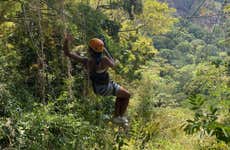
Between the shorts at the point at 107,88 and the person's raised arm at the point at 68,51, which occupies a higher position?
the person's raised arm at the point at 68,51

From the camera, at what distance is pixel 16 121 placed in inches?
176

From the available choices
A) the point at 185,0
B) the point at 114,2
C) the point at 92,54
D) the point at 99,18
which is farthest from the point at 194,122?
the point at 185,0

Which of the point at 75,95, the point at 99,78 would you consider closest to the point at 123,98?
the point at 99,78

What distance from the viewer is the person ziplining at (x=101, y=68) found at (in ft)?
12.7

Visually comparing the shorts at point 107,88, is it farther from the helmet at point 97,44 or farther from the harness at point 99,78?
the helmet at point 97,44

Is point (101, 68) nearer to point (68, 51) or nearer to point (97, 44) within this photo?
point (97, 44)

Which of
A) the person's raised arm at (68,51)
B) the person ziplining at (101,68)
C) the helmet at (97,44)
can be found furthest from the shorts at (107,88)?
the helmet at (97,44)

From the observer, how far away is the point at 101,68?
4.02 m

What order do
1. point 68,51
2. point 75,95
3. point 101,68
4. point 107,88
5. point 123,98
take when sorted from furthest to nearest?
1. point 75,95
2. point 123,98
3. point 107,88
4. point 101,68
5. point 68,51

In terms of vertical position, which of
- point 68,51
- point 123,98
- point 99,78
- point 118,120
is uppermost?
point 68,51

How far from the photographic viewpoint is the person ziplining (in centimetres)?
386

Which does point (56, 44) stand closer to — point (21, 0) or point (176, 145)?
point (21, 0)

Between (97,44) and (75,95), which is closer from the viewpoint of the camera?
(97,44)

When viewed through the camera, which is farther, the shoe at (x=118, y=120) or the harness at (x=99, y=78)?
the shoe at (x=118, y=120)
